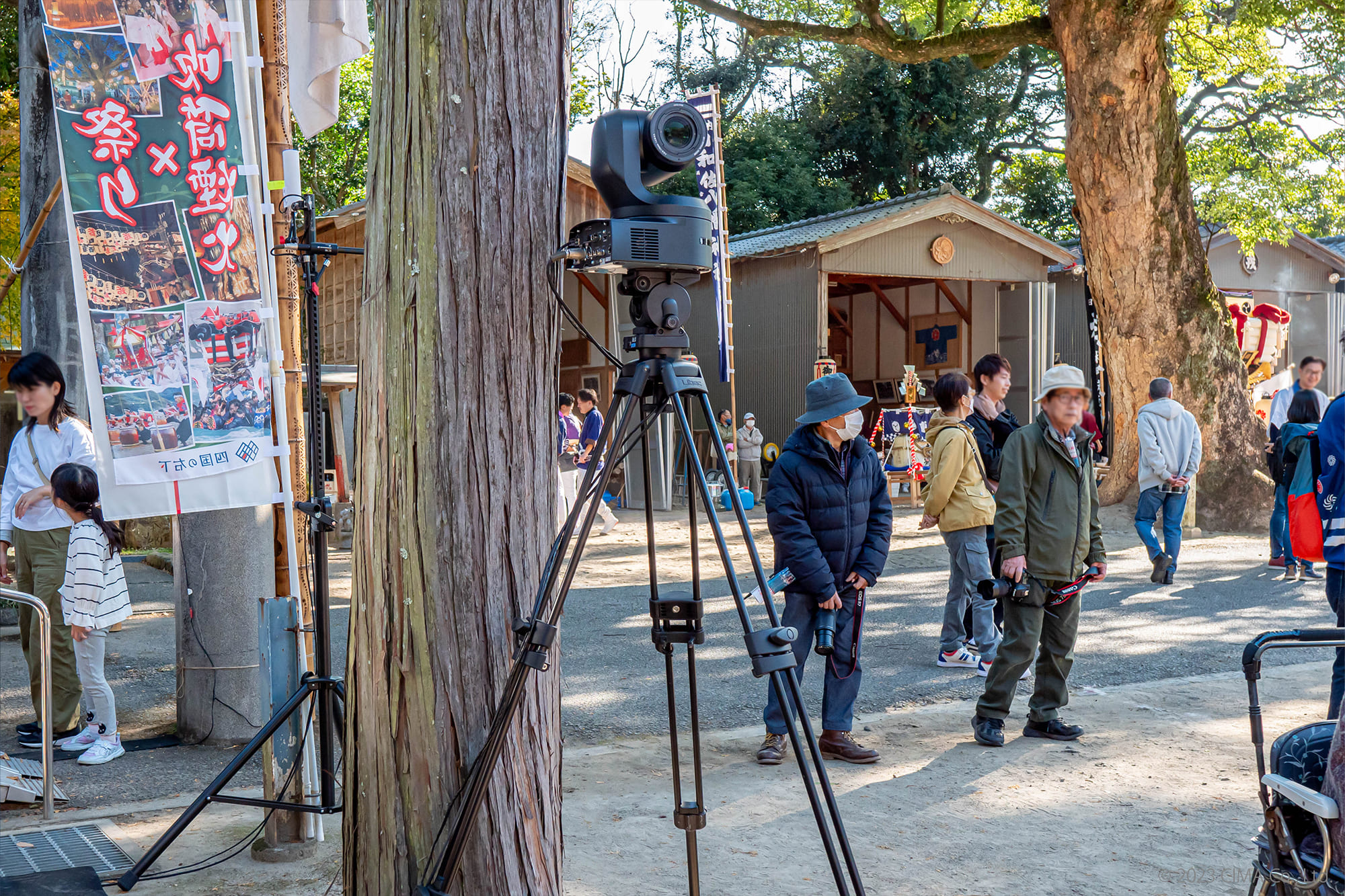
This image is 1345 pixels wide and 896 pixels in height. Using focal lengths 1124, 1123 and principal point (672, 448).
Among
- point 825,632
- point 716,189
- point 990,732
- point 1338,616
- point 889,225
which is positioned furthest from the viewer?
point 889,225

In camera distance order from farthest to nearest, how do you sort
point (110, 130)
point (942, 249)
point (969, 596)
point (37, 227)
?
point (942, 249)
point (969, 596)
point (37, 227)
point (110, 130)

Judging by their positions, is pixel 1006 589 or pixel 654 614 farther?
pixel 1006 589

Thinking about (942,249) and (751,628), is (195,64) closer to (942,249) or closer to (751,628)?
(751,628)

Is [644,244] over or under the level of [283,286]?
under

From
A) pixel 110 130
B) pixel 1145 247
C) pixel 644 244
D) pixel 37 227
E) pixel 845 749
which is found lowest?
pixel 845 749

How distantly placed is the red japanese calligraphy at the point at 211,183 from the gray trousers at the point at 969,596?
175 inches

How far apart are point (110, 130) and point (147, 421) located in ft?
3.89

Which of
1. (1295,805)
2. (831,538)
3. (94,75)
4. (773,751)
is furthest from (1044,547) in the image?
(94,75)

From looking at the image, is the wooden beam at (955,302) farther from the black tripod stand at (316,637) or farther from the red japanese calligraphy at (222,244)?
the black tripod stand at (316,637)

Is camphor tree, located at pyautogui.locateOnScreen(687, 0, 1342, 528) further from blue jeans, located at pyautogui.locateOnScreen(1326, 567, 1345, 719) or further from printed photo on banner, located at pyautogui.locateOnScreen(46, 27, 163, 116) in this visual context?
printed photo on banner, located at pyautogui.locateOnScreen(46, 27, 163, 116)

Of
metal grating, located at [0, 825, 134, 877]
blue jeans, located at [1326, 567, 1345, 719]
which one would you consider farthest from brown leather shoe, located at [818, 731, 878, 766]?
metal grating, located at [0, 825, 134, 877]

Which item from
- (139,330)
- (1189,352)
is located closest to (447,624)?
(139,330)

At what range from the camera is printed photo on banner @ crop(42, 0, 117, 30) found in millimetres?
4535

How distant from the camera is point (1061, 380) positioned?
5488 millimetres
